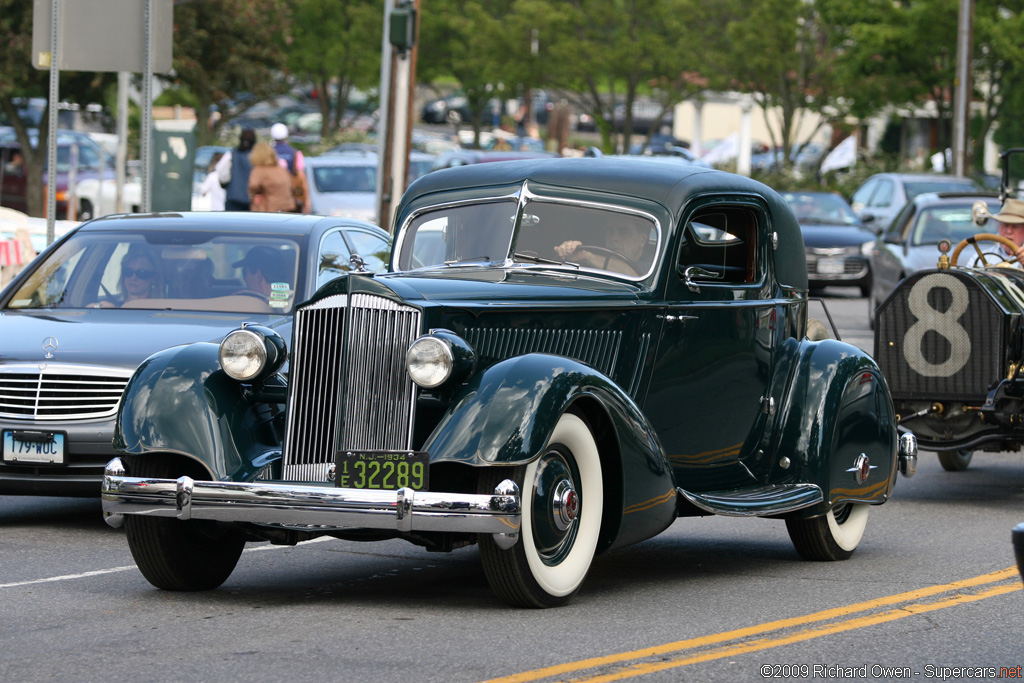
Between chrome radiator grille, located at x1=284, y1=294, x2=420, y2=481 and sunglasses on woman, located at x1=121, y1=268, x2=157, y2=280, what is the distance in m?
3.35

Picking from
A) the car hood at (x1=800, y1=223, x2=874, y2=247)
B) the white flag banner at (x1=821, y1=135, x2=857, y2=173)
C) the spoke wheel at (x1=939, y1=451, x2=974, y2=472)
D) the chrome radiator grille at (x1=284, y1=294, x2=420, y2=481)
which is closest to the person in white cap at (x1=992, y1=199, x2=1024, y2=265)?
the spoke wheel at (x1=939, y1=451, x2=974, y2=472)

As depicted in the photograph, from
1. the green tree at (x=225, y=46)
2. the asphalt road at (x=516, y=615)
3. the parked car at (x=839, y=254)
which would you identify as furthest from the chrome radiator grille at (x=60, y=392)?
the green tree at (x=225, y=46)

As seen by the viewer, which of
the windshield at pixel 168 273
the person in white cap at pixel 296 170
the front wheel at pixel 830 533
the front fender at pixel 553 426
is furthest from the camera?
the person in white cap at pixel 296 170

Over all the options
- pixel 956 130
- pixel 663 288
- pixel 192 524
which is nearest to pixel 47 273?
pixel 192 524

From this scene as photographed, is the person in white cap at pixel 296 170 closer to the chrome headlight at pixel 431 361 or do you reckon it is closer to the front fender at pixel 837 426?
the front fender at pixel 837 426

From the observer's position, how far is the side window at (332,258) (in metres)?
10.0

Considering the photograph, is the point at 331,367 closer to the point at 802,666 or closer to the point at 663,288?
the point at 663,288

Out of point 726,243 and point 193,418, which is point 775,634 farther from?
point 726,243

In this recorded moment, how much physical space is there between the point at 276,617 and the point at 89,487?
243 cm

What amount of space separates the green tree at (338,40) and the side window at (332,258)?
43.0 m

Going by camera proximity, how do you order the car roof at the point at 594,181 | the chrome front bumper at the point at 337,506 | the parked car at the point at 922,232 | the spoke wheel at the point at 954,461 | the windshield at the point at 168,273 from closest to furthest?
1. the chrome front bumper at the point at 337,506
2. the car roof at the point at 594,181
3. the windshield at the point at 168,273
4. the spoke wheel at the point at 954,461
5. the parked car at the point at 922,232

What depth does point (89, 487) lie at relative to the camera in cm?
858

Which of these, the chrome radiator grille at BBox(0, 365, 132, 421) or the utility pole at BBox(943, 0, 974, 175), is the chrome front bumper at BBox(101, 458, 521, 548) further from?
the utility pole at BBox(943, 0, 974, 175)

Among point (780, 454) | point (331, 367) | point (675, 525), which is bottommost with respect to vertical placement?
point (675, 525)
